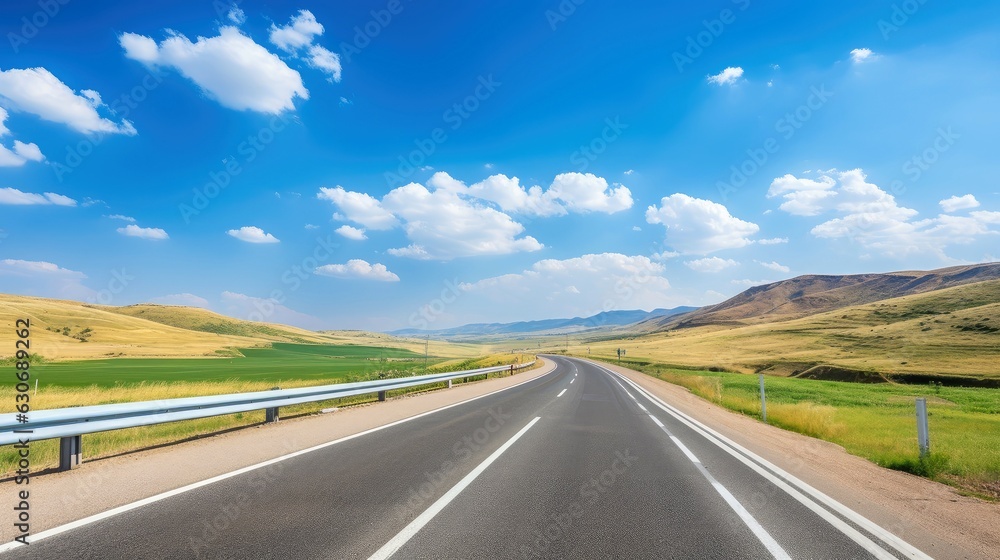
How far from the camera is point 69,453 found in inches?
258

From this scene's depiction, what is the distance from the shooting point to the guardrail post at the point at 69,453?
6469mm

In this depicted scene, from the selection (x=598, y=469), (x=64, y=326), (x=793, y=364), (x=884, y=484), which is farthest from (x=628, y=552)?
(x=64, y=326)

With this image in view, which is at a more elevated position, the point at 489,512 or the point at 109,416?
the point at 109,416

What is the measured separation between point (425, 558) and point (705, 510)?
3287 millimetres

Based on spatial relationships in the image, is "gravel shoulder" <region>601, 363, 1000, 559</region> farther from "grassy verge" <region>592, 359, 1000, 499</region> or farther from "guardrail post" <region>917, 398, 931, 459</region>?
"guardrail post" <region>917, 398, 931, 459</region>

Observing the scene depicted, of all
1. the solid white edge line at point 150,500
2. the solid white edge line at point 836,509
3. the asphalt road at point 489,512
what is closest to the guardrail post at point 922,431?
the solid white edge line at point 836,509

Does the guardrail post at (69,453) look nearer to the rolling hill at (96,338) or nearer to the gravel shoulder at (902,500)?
the gravel shoulder at (902,500)

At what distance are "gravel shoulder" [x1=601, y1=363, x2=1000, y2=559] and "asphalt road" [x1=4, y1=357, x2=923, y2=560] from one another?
379mm

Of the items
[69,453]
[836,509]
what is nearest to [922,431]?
[836,509]

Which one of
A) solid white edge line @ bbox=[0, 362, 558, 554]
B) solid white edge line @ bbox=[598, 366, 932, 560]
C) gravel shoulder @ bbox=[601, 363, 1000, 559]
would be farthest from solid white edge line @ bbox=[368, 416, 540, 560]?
gravel shoulder @ bbox=[601, 363, 1000, 559]

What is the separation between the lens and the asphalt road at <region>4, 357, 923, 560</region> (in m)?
4.00

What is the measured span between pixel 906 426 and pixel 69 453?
71.0ft

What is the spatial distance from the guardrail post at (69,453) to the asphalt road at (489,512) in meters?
1.40

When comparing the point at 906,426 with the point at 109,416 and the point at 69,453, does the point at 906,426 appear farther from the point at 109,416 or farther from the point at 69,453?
the point at 69,453
